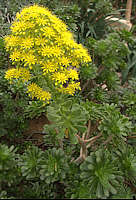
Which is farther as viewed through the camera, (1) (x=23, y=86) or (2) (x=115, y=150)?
(1) (x=23, y=86)

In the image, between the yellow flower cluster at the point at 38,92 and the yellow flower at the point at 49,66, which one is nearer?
the yellow flower at the point at 49,66

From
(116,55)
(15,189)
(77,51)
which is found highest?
(77,51)

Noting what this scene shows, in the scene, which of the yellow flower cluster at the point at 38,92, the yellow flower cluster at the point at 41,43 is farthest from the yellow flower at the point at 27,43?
the yellow flower cluster at the point at 38,92

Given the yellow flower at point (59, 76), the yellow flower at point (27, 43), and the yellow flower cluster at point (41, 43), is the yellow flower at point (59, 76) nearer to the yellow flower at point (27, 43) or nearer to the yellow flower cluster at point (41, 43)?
the yellow flower cluster at point (41, 43)

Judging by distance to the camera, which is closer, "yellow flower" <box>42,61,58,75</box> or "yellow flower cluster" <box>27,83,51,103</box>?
"yellow flower" <box>42,61,58,75</box>

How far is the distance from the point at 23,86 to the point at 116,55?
1.28m

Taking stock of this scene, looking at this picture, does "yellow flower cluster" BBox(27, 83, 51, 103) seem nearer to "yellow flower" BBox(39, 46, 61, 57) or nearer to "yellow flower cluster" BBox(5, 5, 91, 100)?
"yellow flower cluster" BBox(5, 5, 91, 100)

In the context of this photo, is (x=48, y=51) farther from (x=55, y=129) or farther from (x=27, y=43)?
(x=55, y=129)

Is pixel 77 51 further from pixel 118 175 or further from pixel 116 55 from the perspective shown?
pixel 116 55

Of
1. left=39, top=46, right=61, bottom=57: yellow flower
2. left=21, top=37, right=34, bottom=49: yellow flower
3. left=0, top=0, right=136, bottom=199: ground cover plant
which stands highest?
left=21, top=37, right=34, bottom=49: yellow flower

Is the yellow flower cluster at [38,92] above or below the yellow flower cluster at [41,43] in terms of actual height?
below

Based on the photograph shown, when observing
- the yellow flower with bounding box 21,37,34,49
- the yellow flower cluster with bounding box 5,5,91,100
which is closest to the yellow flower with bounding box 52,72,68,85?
the yellow flower cluster with bounding box 5,5,91,100

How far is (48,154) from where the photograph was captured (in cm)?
123

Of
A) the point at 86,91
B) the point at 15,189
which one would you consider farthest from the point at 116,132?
the point at 86,91
